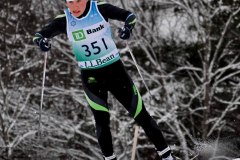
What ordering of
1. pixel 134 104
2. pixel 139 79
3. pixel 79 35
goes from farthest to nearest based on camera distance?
pixel 139 79 < pixel 134 104 < pixel 79 35

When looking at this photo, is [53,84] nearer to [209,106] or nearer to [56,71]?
[56,71]

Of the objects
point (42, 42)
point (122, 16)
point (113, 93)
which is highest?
point (122, 16)

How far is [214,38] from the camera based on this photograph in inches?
591

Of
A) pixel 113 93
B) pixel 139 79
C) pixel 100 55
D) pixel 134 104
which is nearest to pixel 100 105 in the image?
pixel 113 93

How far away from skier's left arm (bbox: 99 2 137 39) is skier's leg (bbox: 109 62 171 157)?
38cm

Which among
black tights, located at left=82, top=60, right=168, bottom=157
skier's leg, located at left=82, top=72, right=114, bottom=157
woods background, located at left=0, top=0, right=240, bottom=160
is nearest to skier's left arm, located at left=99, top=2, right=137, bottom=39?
black tights, located at left=82, top=60, right=168, bottom=157

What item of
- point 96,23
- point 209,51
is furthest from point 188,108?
point 96,23

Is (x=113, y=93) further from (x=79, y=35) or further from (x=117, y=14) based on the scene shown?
(x=117, y=14)

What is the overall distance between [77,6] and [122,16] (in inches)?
16.3

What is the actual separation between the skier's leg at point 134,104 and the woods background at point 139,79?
795 cm

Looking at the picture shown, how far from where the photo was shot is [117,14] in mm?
4711

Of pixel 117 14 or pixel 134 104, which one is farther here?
pixel 134 104

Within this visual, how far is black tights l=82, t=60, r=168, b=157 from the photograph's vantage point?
4902 millimetres

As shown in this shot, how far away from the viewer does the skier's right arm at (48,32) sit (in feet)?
15.9
